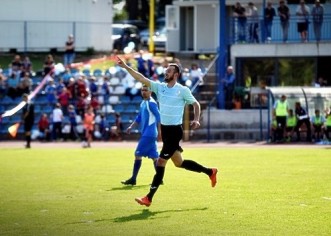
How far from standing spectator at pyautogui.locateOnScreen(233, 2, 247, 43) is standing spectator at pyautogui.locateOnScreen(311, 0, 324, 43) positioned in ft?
9.03

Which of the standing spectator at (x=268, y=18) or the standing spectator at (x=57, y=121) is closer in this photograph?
the standing spectator at (x=57, y=121)

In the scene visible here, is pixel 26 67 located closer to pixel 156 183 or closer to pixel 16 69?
pixel 16 69

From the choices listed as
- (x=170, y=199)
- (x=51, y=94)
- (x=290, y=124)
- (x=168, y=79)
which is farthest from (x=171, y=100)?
(x=51, y=94)

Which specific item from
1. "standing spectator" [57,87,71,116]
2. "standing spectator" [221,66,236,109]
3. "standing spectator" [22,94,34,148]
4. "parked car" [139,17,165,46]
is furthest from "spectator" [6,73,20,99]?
"parked car" [139,17,165,46]

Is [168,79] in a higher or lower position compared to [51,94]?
higher

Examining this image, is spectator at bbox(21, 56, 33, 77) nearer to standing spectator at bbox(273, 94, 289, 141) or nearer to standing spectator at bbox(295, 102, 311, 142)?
standing spectator at bbox(273, 94, 289, 141)

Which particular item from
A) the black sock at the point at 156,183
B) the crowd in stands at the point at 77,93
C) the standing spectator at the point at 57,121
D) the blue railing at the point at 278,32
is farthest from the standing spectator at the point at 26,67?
the black sock at the point at 156,183

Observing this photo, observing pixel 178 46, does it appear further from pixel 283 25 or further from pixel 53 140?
pixel 53 140

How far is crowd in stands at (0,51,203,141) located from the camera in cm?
4231

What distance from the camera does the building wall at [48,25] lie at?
52.7m

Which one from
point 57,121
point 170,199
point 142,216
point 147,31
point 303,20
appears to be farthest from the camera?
point 147,31

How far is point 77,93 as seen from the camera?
43906 mm

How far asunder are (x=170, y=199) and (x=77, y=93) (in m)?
25.7

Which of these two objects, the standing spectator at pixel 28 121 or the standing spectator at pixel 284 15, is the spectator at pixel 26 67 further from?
the standing spectator at pixel 284 15
